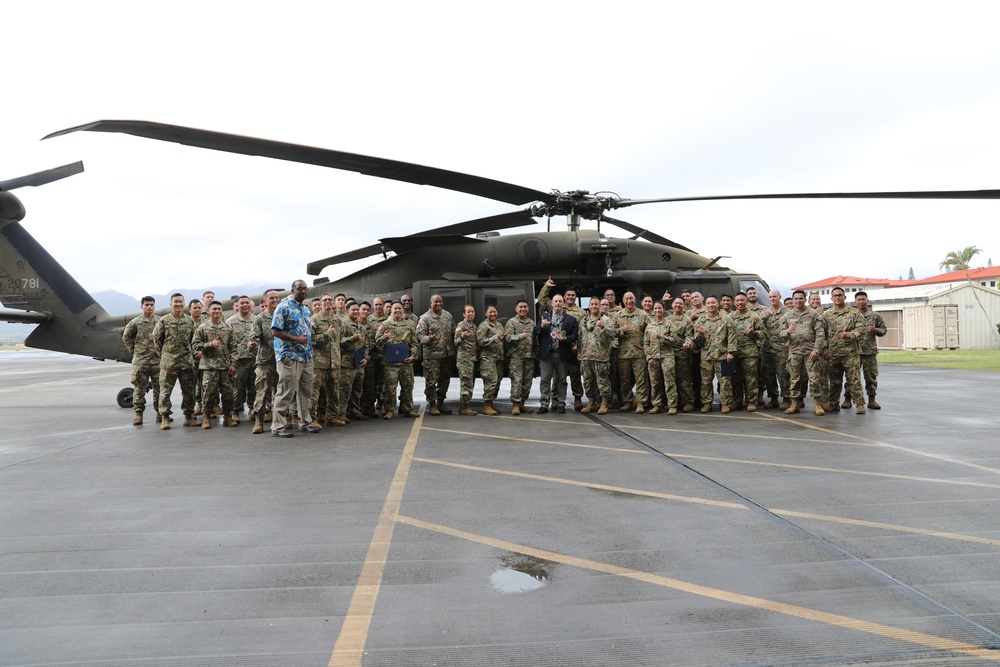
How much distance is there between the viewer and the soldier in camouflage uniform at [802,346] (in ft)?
29.5

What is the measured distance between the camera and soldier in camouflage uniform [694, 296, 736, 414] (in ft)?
30.1

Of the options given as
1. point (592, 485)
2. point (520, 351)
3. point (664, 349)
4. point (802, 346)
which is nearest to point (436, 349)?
point (520, 351)

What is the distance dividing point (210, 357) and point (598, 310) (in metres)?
5.38

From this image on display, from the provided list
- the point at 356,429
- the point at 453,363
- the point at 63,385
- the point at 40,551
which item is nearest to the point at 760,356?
the point at 453,363

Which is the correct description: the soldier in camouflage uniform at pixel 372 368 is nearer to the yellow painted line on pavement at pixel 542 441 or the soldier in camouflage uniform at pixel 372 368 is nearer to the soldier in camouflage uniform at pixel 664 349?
the yellow painted line on pavement at pixel 542 441

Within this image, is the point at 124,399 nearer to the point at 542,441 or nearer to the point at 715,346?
the point at 542,441

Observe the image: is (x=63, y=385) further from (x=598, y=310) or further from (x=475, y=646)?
(x=475, y=646)

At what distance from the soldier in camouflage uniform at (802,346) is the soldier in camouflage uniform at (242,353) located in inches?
292

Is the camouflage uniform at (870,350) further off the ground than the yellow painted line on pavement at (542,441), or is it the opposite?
the camouflage uniform at (870,350)

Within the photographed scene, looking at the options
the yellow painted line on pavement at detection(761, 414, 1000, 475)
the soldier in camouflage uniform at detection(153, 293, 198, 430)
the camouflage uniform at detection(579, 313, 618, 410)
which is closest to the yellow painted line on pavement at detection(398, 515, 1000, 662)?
the yellow painted line on pavement at detection(761, 414, 1000, 475)

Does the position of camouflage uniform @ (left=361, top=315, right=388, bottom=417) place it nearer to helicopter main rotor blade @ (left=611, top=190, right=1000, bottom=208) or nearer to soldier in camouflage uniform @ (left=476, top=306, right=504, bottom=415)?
soldier in camouflage uniform @ (left=476, top=306, right=504, bottom=415)

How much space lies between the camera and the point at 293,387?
8.08 meters

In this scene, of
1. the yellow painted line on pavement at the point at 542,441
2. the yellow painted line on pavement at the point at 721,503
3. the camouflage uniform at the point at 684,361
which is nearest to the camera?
the yellow painted line on pavement at the point at 721,503

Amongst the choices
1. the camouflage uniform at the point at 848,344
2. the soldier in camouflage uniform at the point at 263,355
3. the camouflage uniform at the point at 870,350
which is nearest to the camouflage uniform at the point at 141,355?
the soldier in camouflage uniform at the point at 263,355
